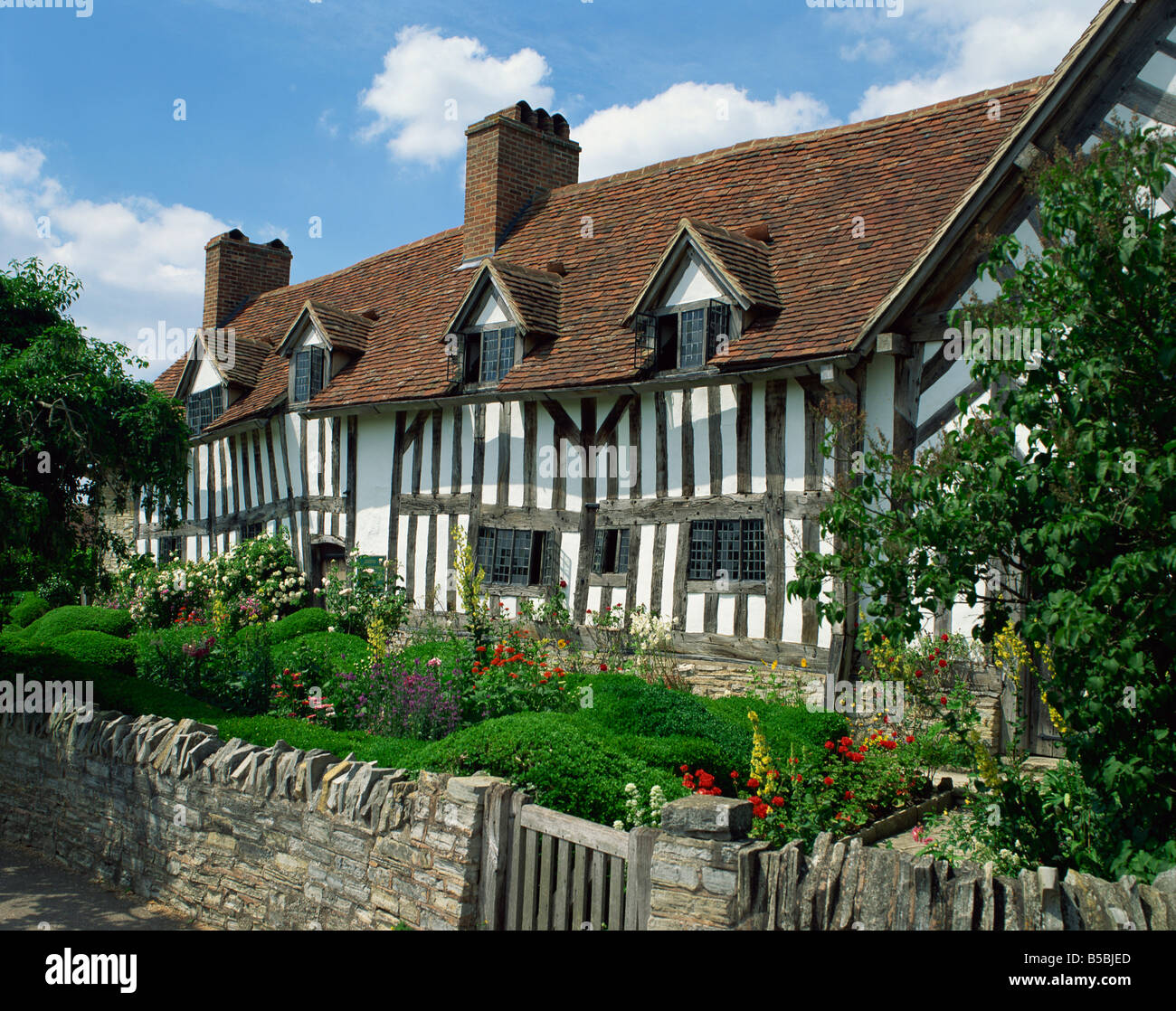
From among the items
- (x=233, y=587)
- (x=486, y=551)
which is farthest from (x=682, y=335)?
(x=233, y=587)

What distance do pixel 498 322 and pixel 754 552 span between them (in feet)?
17.3

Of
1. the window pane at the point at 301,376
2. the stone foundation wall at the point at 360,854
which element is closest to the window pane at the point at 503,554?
the window pane at the point at 301,376

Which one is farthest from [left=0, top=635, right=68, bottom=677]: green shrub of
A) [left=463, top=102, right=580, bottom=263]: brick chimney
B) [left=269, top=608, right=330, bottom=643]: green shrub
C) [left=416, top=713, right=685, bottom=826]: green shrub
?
[left=463, top=102, right=580, bottom=263]: brick chimney

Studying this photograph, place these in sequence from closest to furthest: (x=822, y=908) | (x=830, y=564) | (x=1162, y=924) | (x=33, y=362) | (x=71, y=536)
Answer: (x=1162, y=924) → (x=822, y=908) → (x=830, y=564) → (x=33, y=362) → (x=71, y=536)

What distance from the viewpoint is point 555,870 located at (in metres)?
5.76

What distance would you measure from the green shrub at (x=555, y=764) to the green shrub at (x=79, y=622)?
9242 mm

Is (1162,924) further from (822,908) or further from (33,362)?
(33,362)

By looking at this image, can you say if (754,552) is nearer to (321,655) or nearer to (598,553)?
(598,553)

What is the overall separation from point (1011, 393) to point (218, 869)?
6.30 metres

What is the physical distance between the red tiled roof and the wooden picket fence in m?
6.73

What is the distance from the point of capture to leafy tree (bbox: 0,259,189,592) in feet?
35.9

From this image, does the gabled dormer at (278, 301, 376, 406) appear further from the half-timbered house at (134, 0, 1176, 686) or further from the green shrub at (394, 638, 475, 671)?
the green shrub at (394, 638, 475, 671)
